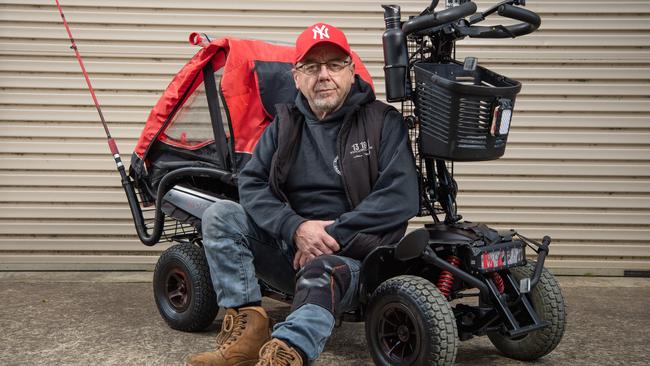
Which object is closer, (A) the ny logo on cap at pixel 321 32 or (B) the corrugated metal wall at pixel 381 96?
(A) the ny logo on cap at pixel 321 32

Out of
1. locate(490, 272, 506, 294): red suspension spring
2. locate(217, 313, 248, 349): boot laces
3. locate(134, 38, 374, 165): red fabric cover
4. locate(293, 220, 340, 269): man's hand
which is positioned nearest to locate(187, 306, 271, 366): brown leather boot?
locate(217, 313, 248, 349): boot laces

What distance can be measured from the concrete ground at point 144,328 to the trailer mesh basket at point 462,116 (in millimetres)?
1014

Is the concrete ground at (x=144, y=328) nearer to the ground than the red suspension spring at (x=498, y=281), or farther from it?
nearer to the ground

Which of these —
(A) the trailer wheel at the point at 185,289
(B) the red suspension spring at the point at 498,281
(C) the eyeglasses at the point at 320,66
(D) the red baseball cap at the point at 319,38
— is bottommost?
(A) the trailer wheel at the point at 185,289

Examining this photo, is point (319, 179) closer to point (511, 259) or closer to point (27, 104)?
point (511, 259)

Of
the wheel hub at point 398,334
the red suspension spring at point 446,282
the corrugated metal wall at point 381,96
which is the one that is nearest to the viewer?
the wheel hub at point 398,334

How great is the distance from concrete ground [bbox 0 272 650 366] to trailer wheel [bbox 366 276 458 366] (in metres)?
0.41

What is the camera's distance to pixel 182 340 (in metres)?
4.03

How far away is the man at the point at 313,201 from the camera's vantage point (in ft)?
11.0

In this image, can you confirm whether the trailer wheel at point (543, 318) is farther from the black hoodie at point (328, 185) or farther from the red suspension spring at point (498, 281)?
the black hoodie at point (328, 185)

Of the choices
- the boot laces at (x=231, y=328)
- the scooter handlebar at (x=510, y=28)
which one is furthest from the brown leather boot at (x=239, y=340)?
the scooter handlebar at (x=510, y=28)

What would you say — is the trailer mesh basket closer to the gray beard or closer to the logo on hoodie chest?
the logo on hoodie chest

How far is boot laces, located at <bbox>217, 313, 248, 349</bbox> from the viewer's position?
3383 millimetres

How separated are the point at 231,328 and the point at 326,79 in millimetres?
1173
